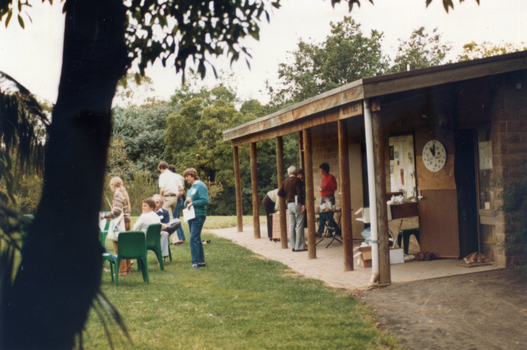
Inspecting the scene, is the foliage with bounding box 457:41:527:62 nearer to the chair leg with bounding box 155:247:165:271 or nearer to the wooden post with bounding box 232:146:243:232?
the wooden post with bounding box 232:146:243:232

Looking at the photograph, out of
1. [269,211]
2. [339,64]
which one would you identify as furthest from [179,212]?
[339,64]

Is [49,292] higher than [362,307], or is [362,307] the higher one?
[49,292]

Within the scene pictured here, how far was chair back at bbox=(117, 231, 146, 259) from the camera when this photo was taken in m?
6.72

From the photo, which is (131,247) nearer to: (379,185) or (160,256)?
(160,256)

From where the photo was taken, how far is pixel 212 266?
27.4 feet

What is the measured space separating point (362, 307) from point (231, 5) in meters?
3.74

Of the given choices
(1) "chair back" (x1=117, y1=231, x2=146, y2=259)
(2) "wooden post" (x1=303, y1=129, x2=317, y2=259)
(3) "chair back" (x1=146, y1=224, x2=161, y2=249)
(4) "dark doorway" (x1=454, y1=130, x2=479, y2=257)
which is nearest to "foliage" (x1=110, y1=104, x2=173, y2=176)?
(3) "chair back" (x1=146, y1=224, x2=161, y2=249)

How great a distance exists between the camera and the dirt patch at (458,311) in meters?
4.33

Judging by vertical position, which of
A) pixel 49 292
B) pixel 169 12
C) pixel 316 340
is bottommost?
pixel 316 340

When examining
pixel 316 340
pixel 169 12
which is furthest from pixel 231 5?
pixel 316 340

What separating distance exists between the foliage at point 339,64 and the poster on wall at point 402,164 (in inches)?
840

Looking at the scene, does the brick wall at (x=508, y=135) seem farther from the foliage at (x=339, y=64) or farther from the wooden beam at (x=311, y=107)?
the foliage at (x=339, y=64)

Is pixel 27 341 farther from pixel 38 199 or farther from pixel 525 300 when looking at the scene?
pixel 525 300

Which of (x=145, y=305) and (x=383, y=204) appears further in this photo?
(x=383, y=204)
